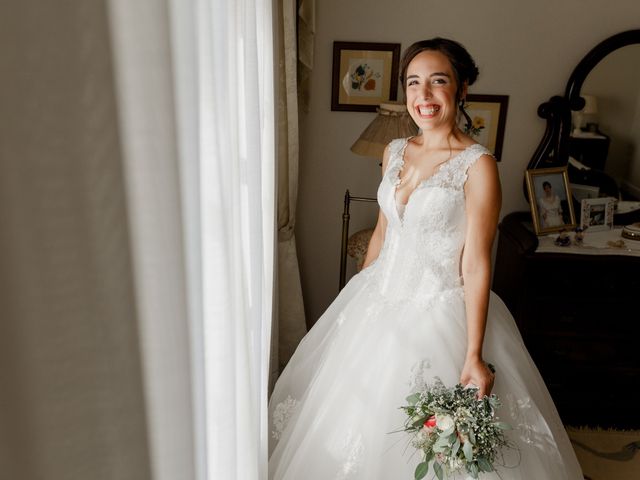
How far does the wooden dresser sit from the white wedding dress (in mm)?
752

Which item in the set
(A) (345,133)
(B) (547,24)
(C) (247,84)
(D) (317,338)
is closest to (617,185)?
(B) (547,24)

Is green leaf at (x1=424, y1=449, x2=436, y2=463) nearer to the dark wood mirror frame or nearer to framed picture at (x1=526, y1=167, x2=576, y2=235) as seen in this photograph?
framed picture at (x1=526, y1=167, x2=576, y2=235)

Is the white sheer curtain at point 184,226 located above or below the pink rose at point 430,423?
above

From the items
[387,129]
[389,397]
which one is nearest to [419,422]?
[389,397]

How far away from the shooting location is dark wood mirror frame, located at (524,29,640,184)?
2744 mm

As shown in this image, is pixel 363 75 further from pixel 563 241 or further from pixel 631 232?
pixel 631 232

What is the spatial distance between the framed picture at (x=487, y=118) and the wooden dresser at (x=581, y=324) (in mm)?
489

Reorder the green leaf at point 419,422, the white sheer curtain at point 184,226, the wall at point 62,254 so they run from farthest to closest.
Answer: the green leaf at point 419,422
the white sheer curtain at point 184,226
the wall at point 62,254

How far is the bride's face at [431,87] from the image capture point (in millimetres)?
1659

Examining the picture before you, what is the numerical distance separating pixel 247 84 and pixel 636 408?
2580mm

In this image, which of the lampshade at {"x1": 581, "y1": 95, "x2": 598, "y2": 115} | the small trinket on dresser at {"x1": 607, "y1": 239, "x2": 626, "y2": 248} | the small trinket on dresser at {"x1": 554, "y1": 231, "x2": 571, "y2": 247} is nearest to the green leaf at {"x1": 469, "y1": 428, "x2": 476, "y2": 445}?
the small trinket on dresser at {"x1": 554, "y1": 231, "x2": 571, "y2": 247}

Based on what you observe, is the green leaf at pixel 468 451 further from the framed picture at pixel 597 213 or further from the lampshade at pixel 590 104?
the lampshade at pixel 590 104

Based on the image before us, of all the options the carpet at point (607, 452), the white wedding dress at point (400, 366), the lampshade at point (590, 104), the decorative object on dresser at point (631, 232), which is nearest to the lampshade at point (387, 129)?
the white wedding dress at point (400, 366)

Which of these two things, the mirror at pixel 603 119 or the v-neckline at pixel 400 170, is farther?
the mirror at pixel 603 119
